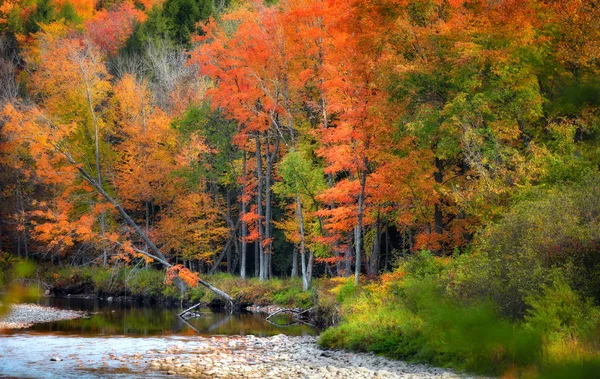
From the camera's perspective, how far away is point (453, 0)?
23312mm

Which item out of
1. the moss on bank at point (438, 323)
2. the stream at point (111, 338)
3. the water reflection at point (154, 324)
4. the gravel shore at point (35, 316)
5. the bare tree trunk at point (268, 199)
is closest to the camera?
the moss on bank at point (438, 323)

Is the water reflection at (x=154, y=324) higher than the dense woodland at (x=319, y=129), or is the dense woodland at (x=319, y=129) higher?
the dense woodland at (x=319, y=129)

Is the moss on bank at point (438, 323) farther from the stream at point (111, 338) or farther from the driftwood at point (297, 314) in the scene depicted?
the stream at point (111, 338)

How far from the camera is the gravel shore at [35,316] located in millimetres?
27333

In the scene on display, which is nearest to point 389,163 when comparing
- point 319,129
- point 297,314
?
point 319,129

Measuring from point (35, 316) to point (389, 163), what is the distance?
57.7 ft

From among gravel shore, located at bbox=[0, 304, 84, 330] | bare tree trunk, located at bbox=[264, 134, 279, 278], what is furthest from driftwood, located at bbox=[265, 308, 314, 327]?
gravel shore, located at bbox=[0, 304, 84, 330]

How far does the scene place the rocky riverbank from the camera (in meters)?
15.9

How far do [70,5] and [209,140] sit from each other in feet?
110

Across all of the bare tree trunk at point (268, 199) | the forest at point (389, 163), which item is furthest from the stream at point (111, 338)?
the bare tree trunk at point (268, 199)

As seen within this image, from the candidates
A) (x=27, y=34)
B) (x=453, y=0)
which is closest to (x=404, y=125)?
(x=453, y=0)

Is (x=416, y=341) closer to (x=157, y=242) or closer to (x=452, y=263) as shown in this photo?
(x=452, y=263)

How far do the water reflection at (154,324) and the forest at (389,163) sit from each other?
8.99 ft

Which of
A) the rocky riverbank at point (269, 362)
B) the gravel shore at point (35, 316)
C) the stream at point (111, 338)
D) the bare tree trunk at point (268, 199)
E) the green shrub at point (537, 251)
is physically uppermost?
the bare tree trunk at point (268, 199)
